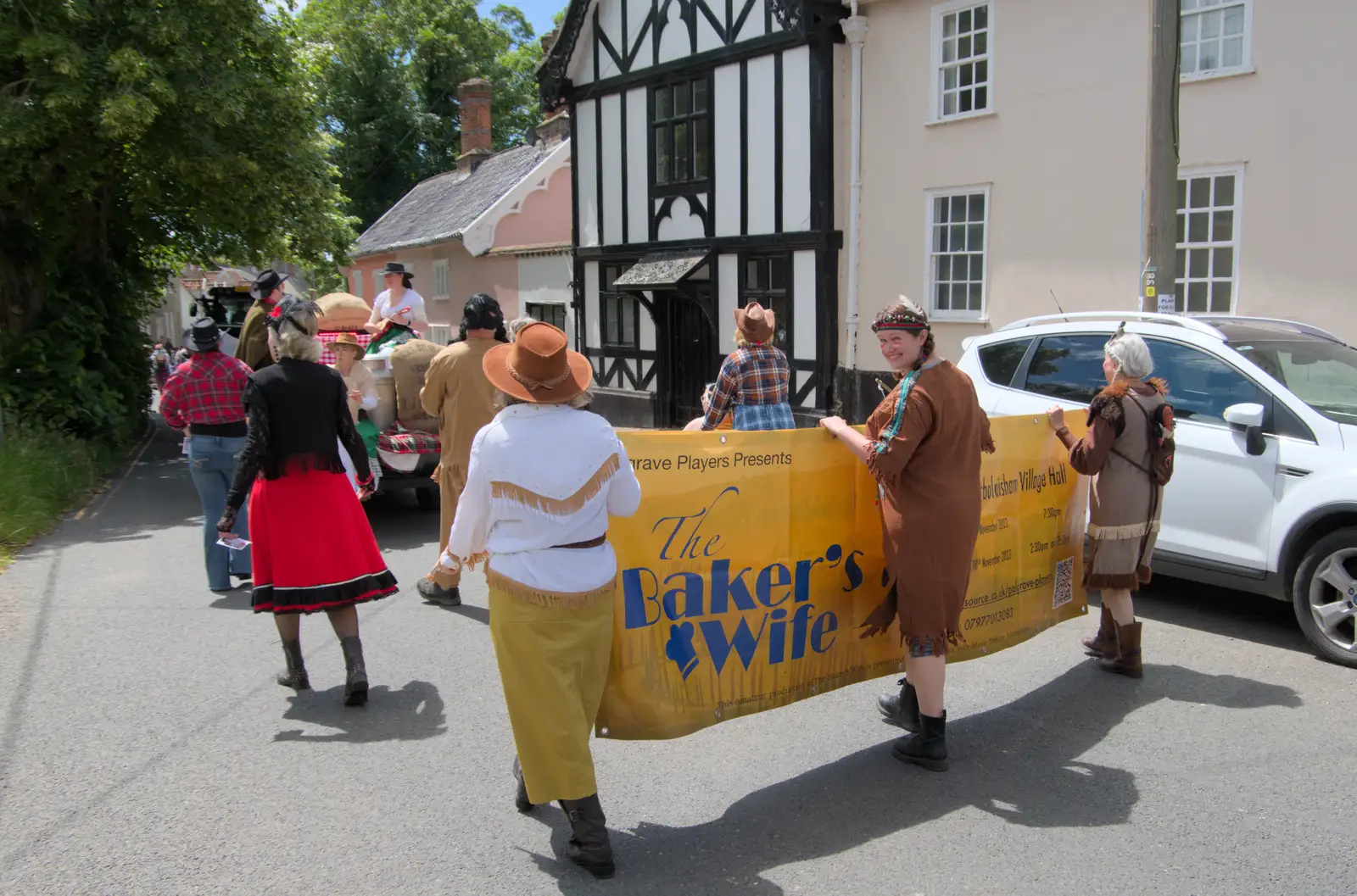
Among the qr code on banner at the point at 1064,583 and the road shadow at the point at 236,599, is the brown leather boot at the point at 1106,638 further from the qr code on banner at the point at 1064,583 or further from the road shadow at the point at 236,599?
the road shadow at the point at 236,599

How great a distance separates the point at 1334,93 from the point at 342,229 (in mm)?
12449

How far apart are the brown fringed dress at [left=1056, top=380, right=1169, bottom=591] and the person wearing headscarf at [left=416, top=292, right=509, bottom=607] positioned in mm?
3403

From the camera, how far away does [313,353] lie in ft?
18.0

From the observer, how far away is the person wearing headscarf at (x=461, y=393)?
671cm

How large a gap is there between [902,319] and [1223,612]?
3.96 metres

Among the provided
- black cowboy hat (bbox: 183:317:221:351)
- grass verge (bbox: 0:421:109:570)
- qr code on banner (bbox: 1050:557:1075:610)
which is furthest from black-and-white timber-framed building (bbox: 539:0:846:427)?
qr code on banner (bbox: 1050:557:1075:610)

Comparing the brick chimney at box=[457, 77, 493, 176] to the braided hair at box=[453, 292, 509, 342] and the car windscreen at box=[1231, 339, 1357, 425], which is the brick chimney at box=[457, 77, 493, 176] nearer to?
the braided hair at box=[453, 292, 509, 342]

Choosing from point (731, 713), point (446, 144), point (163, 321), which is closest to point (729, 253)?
point (731, 713)

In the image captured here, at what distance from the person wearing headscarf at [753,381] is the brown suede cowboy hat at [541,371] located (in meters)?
3.04

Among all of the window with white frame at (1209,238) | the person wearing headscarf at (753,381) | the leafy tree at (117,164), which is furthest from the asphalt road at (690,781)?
the leafy tree at (117,164)

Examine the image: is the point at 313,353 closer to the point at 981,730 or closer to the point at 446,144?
the point at 981,730

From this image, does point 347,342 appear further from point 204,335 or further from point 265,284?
point 265,284

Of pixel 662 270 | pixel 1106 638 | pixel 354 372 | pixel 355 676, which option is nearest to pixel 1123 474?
pixel 1106 638

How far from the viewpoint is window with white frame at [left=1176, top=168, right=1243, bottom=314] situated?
11445mm
